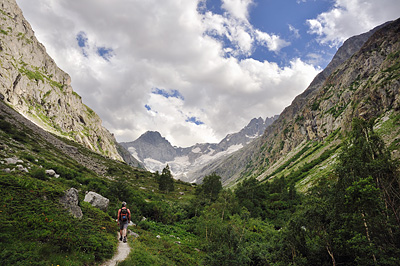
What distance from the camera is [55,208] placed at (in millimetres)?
14617

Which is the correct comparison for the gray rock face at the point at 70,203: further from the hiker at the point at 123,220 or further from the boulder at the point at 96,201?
the boulder at the point at 96,201

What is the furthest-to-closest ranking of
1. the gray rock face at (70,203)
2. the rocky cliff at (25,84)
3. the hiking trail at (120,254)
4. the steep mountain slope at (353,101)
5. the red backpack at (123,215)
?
the rocky cliff at (25,84), the steep mountain slope at (353,101), the red backpack at (123,215), the gray rock face at (70,203), the hiking trail at (120,254)

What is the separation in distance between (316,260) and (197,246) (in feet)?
56.7

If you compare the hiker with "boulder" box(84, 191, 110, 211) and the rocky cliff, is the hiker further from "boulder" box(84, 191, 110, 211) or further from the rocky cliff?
A: the rocky cliff

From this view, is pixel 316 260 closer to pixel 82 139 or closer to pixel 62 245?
A: pixel 62 245

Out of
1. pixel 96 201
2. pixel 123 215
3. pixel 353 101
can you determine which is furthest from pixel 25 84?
pixel 353 101

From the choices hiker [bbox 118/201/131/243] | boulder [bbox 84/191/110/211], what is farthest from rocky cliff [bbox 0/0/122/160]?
hiker [bbox 118/201/131/243]

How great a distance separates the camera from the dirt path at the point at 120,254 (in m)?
12.8

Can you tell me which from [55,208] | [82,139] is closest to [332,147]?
[55,208]

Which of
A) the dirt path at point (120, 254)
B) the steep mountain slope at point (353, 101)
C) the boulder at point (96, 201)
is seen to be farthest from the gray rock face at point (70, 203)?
the steep mountain slope at point (353, 101)

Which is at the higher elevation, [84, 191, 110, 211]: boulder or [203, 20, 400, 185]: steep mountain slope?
[203, 20, 400, 185]: steep mountain slope

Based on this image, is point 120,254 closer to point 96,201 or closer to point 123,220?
point 123,220

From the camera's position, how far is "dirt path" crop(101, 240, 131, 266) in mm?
12758

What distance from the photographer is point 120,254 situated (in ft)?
47.5
